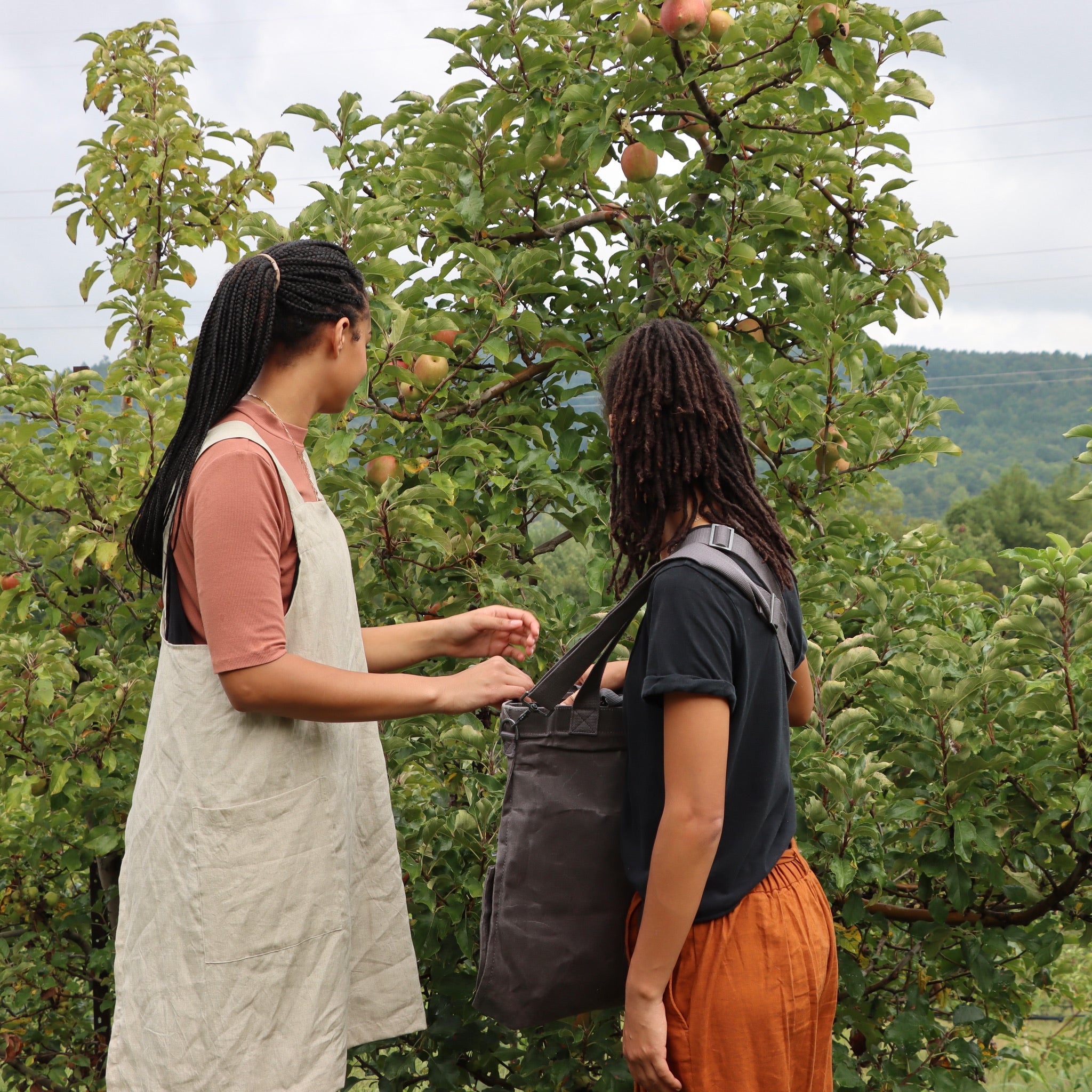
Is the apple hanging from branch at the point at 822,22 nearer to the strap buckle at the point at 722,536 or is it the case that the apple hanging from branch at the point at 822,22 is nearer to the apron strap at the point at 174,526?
the strap buckle at the point at 722,536

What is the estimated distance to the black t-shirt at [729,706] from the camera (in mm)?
1166

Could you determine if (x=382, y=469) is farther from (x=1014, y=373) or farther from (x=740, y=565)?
(x=1014, y=373)

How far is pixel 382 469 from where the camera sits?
7.13 feet

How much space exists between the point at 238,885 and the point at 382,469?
1091 millimetres

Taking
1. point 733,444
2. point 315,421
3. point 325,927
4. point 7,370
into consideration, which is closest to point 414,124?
point 315,421

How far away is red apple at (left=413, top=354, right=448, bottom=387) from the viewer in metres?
2.23

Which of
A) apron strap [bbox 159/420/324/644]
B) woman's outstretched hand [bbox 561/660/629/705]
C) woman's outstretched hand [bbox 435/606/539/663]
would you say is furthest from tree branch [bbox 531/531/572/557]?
apron strap [bbox 159/420/324/644]

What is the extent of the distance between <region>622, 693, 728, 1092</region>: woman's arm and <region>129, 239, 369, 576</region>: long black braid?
2.17ft

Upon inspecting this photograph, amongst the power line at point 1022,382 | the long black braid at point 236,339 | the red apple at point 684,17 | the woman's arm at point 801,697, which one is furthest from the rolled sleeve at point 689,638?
the power line at point 1022,382

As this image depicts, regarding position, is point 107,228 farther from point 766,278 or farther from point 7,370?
point 766,278

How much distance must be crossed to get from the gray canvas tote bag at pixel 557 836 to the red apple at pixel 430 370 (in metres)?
1.08

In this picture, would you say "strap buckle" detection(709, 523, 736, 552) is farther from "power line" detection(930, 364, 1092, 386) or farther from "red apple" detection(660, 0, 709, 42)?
"power line" detection(930, 364, 1092, 386)

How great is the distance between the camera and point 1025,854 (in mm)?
1949

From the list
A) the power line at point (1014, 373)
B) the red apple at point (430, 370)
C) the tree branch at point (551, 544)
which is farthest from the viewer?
the power line at point (1014, 373)
